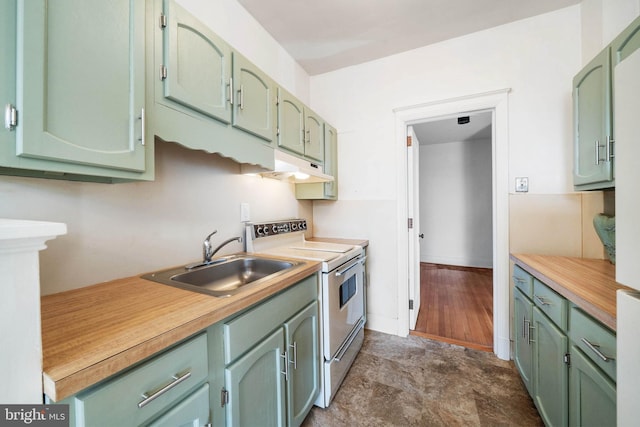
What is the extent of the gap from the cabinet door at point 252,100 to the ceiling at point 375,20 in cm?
73

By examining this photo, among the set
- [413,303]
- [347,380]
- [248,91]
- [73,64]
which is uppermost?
[248,91]

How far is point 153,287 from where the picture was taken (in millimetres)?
964

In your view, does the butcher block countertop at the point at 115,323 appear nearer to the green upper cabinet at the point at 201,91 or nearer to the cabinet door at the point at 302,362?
the cabinet door at the point at 302,362

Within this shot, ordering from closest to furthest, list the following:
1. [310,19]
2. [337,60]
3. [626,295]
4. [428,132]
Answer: [626,295], [310,19], [337,60], [428,132]

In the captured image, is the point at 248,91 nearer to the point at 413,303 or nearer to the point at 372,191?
the point at 372,191

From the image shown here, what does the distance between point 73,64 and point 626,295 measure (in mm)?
1524

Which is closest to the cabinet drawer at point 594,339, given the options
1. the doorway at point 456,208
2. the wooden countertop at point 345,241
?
the wooden countertop at point 345,241

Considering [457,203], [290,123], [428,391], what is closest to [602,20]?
[290,123]

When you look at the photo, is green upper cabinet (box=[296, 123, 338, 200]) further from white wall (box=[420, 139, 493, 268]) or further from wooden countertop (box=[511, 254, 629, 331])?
white wall (box=[420, 139, 493, 268])

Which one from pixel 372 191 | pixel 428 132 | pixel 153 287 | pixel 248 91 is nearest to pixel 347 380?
pixel 153 287

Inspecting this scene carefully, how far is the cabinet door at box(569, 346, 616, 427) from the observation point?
2.50ft

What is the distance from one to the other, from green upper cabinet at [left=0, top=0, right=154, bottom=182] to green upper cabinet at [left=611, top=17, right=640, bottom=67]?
1965 millimetres

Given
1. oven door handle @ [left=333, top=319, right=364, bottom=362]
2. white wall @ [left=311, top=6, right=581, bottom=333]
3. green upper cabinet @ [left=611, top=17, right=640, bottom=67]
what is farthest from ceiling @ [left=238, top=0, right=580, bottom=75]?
oven door handle @ [left=333, top=319, right=364, bottom=362]

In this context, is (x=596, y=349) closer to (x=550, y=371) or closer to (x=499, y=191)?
(x=550, y=371)
